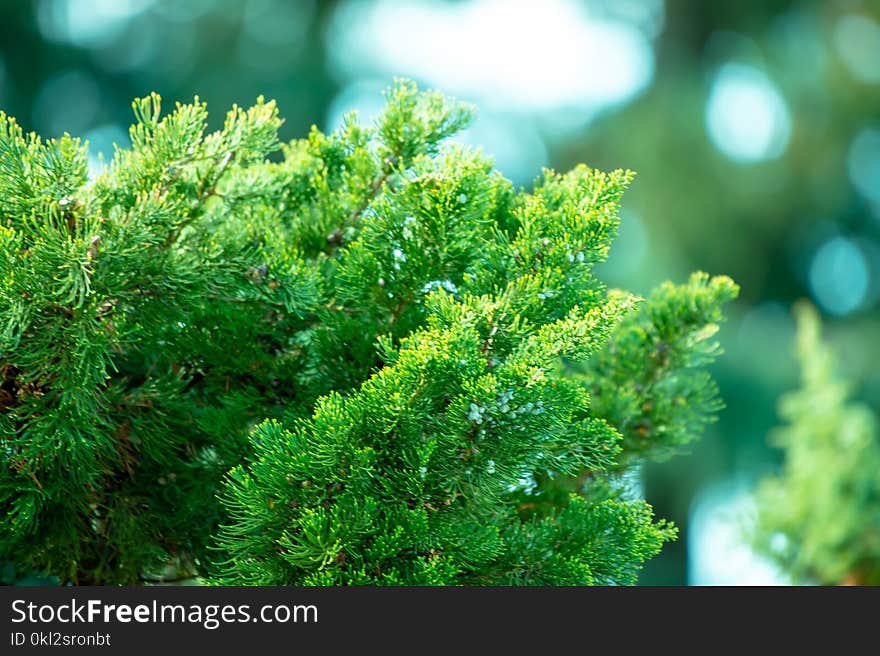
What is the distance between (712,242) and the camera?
4.70 meters

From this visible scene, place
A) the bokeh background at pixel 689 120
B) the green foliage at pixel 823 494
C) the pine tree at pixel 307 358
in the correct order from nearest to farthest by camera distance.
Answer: the pine tree at pixel 307 358 < the green foliage at pixel 823 494 < the bokeh background at pixel 689 120

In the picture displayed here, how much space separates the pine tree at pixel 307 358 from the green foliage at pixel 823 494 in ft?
2.44

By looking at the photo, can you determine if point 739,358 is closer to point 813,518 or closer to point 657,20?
point 657,20

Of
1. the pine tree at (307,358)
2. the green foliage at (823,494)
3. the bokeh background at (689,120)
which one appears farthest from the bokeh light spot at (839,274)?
the pine tree at (307,358)

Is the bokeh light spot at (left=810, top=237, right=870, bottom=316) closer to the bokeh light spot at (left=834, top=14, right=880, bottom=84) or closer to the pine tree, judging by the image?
the bokeh light spot at (left=834, top=14, right=880, bottom=84)

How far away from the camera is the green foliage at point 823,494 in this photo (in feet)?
4.15

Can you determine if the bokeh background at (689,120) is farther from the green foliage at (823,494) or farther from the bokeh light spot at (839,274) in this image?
the green foliage at (823,494)

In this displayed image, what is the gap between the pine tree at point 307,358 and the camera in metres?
0.49

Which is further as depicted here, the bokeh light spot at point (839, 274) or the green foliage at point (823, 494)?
the bokeh light spot at point (839, 274)

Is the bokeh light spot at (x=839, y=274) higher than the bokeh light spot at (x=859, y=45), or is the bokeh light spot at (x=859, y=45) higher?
the bokeh light spot at (x=859, y=45)

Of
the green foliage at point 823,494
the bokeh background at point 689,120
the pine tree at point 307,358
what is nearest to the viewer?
the pine tree at point 307,358

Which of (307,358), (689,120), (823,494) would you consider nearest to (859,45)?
(689,120)

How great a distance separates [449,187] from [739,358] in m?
4.44

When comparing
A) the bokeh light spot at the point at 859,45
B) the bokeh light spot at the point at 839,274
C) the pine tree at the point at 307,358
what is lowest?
the pine tree at the point at 307,358
